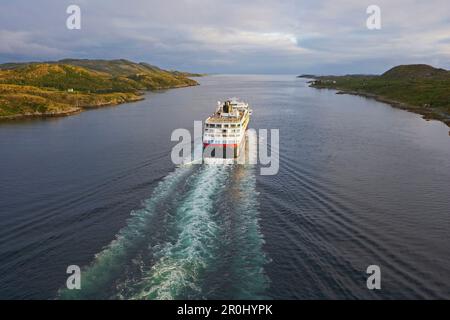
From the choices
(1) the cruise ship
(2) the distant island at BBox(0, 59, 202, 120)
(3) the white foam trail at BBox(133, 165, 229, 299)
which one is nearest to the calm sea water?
(3) the white foam trail at BBox(133, 165, 229, 299)

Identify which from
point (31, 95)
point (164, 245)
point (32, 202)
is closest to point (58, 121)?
point (31, 95)

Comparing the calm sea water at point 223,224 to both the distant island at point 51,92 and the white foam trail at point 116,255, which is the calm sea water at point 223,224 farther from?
the distant island at point 51,92

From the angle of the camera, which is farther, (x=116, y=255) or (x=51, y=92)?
(x=51, y=92)

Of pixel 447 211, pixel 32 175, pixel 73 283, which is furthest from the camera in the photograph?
pixel 32 175

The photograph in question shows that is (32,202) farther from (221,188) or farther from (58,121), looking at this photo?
(58,121)

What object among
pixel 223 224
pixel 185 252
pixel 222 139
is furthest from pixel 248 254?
pixel 222 139

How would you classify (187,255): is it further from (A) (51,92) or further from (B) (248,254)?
(A) (51,92)

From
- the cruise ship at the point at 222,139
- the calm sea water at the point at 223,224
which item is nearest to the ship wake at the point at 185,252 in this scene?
the calm sea water at the point at 223,224
